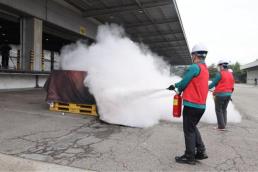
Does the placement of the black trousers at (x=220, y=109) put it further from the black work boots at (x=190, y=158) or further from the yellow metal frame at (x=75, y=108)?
the yellow metal frame at (x=75, y=108)

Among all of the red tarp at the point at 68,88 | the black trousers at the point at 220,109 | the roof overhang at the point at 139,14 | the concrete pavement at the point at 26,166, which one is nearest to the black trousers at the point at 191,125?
the concrete pavement at the point at 26,166

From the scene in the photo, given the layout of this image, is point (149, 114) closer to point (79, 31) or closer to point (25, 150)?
point (25, 150)

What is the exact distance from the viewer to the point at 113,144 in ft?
15.8

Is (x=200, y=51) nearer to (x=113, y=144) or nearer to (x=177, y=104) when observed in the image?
(x=177, y=104)

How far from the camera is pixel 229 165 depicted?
13.2 feet

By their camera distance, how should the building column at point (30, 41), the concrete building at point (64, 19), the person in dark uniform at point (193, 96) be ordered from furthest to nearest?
the building column at point (30, 41) < the concrete building at point (64, 19) < the person in dark uniform at point (193, 96)

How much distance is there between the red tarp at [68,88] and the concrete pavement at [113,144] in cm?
64

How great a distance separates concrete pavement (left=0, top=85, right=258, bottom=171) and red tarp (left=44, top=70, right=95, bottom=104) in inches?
25.1

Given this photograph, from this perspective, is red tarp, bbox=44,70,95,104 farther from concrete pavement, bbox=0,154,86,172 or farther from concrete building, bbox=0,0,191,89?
concrete building, bbox=0,0,191,89

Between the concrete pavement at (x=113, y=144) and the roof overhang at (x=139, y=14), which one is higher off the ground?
the roof overhang at (x=139, y=14)

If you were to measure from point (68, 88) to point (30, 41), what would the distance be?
886 cm

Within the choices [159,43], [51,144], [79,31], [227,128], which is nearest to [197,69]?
[51,144]

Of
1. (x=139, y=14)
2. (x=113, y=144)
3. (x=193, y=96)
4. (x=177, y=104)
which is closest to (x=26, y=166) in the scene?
(x=113, y=144)

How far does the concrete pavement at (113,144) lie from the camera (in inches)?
155
